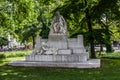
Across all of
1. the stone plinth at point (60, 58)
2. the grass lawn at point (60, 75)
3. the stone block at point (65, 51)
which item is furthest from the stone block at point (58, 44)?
the grass lawn at point (60, 75)

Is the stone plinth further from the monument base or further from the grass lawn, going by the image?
the grass lawn

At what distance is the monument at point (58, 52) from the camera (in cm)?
2048

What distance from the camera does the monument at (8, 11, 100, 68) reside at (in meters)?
20.5

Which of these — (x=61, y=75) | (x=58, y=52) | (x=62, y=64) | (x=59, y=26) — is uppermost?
(x=59, y=26)

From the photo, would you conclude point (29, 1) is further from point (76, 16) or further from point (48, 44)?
point (48, 44)

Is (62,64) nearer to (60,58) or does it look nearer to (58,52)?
(60,58)

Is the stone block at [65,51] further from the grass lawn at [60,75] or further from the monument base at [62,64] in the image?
the grass lawn at [60,75]

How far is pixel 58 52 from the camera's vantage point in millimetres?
21906

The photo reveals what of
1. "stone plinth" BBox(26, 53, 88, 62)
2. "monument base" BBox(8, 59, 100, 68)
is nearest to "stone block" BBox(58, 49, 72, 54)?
"stone plinth" BBox(26, 53, 88, 62)

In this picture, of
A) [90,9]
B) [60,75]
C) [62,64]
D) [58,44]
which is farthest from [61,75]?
[90,9]

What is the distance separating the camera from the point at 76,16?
97.0 ft

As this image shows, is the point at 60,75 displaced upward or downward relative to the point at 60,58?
downward

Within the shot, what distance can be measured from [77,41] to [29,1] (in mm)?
7697

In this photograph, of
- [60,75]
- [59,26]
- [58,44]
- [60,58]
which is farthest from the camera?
[59,26]
